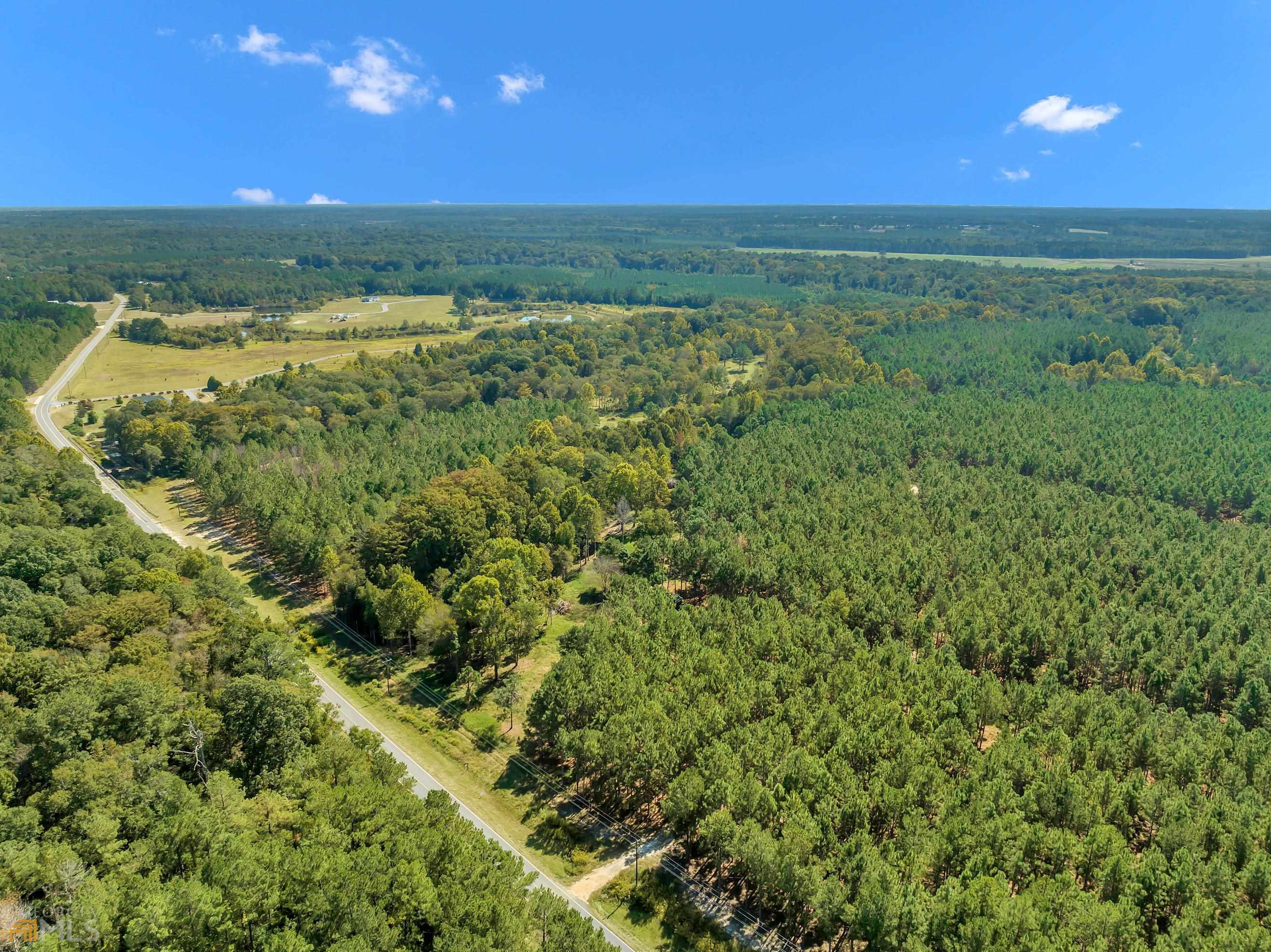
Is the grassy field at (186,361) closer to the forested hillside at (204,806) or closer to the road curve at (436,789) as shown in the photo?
the forested hillside at (204,806)

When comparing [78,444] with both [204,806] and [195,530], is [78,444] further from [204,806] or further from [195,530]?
[204,806]

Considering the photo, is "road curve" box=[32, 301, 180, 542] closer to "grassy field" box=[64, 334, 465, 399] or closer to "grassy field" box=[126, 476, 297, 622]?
"grassy field" box=[126, 476, 297, 622]

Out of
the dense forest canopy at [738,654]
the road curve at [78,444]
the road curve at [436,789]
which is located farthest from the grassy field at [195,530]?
the road curve at [436,789]

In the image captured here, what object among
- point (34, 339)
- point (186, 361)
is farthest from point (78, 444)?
point (34, 339)

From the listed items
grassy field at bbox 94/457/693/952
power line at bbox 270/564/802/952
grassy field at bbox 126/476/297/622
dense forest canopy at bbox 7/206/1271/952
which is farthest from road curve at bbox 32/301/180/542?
power line at bbox 270/564/802/952

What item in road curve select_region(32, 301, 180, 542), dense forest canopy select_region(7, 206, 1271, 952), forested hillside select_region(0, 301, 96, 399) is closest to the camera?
dense forest canopy select_region(7, 206, 1271, 952)
